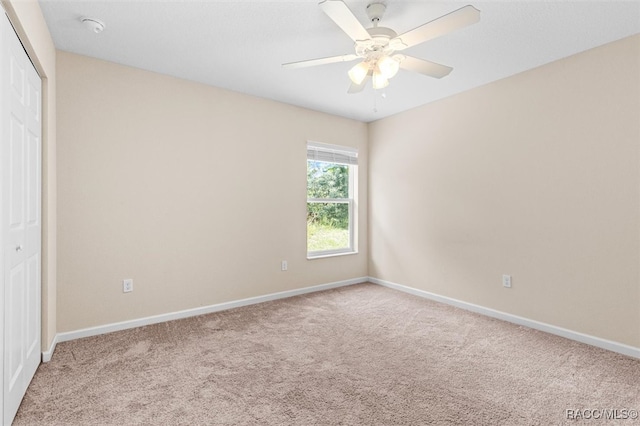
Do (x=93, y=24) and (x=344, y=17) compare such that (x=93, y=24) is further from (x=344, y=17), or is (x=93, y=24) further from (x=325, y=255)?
(x=325, y=255)

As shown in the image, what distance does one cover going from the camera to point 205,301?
3445 mm

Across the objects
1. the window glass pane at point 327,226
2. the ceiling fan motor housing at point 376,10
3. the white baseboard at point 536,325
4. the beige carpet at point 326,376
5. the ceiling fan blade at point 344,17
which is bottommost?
the beige carpet at point 326,376

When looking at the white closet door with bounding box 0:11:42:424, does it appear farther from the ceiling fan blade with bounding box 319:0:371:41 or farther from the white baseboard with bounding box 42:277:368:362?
the ceiling fan blade with bounding box 319:0:371:41

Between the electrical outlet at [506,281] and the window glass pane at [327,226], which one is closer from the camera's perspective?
the electrical outlet at [506,281]

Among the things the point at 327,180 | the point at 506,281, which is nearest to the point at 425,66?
the point at 506,281

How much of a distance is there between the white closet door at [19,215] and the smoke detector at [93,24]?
0.48 metres

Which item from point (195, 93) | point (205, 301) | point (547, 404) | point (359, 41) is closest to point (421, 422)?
point (547, 404)

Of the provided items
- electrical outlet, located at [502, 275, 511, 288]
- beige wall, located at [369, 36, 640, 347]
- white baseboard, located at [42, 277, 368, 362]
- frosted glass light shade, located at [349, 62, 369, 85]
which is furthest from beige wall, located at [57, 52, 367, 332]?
electrical outlet, located at [502, 275, 511, 288]

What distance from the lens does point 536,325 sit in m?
3.02

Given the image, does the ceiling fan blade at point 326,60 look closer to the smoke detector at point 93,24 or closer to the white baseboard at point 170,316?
the smoke detector at point 93,24

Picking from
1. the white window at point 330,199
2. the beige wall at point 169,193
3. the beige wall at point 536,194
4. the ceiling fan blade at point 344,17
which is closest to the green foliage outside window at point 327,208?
the white window at point 330,199

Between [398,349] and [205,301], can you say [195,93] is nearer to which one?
[205,301]

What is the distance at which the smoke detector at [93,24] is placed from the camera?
225cm

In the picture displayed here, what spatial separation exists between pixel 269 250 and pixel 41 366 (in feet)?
7.24
